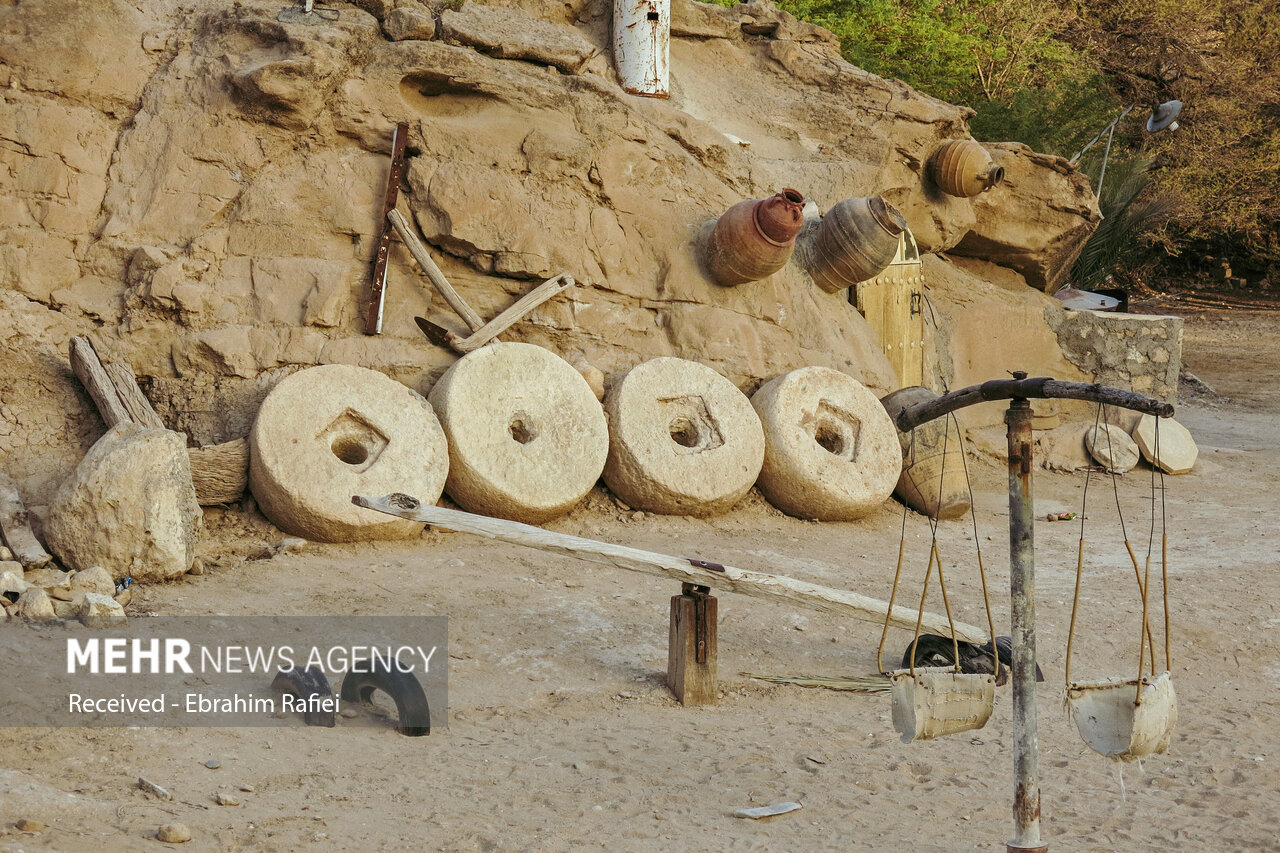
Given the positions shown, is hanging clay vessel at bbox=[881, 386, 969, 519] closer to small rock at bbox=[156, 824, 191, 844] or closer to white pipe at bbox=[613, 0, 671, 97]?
white pipe at bbox=[613, 0, 671, 97]

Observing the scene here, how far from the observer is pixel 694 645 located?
4.44 metres

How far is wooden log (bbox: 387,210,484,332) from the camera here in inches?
281

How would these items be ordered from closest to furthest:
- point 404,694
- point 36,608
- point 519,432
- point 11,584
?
point 404,694, point 36,608, point 11,584, point 519,432

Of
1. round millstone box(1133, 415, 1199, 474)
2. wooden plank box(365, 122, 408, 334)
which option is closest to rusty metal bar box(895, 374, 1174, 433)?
wooden plank box(365, 122, 408, 334)

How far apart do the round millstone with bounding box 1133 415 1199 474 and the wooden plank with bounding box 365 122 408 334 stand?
5731 millimetres

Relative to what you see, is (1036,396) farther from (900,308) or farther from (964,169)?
(964,169)

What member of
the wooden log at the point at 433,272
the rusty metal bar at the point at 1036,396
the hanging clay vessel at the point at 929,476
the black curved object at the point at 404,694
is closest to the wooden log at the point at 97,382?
the wooden log at the point at 433,272

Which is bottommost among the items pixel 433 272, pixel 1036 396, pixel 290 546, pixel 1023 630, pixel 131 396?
pixel 290 546

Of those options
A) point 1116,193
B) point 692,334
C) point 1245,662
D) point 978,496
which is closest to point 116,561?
point 692,334

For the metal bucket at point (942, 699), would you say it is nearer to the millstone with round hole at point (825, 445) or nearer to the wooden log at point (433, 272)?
the millstone with round hole at point (825, 445)

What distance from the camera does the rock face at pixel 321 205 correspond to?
263 inches

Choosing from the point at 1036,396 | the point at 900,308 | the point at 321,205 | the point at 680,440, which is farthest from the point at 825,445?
the point at 1036,396

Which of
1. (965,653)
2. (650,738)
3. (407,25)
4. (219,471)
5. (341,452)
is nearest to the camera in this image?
(650,738)

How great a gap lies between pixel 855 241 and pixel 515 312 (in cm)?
259
